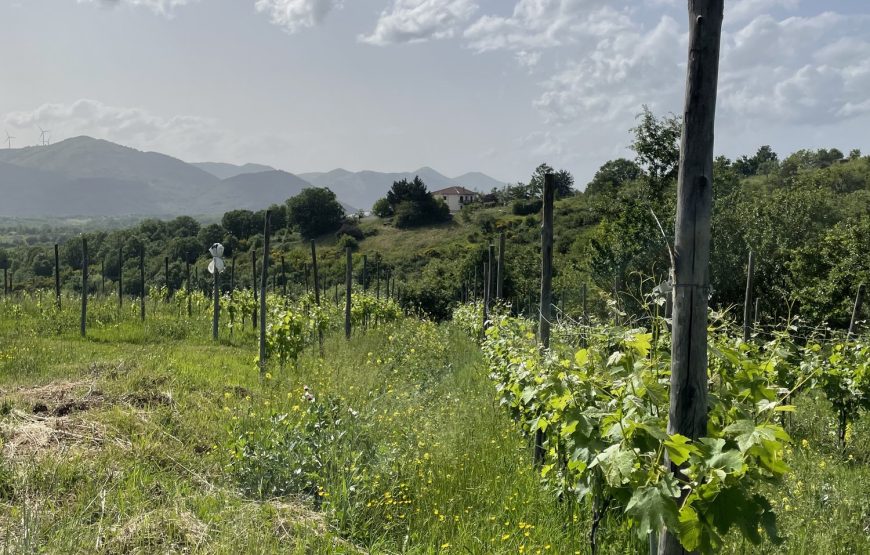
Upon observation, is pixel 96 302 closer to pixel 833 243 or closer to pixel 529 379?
pixel 529 379

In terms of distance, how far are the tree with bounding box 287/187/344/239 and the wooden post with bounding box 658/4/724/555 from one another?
73705 mm

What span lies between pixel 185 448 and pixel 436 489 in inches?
92.8

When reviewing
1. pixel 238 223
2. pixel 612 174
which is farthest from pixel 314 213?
pixel 612 174

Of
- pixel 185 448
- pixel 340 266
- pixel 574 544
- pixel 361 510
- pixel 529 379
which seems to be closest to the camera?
pixel 574 544

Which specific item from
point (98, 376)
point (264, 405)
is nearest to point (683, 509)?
point (264, 405)

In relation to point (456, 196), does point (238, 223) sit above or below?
below

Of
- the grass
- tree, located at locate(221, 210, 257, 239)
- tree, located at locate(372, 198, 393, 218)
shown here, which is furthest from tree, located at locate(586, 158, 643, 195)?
the grass

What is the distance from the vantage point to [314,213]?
75938mm

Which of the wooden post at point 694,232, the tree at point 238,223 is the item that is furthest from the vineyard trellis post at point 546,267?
the tree at point 238,223

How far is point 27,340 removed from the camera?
12703 millimetres

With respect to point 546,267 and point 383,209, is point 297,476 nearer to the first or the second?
point 546,267

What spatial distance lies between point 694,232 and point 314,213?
75.6 metres

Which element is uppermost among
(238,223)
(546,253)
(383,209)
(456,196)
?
(456,196)

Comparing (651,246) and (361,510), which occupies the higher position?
(651,246)
